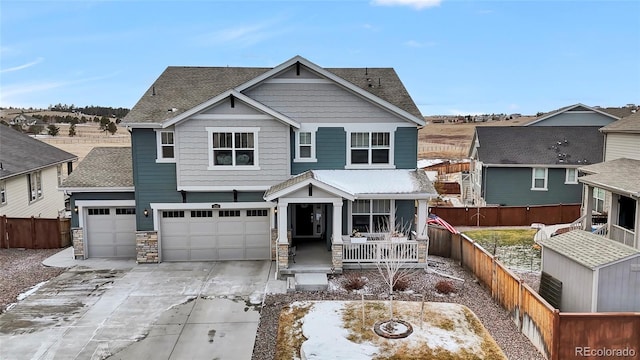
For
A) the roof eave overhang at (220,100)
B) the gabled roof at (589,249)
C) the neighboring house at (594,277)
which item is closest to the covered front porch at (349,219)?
the roof eave overhang at (220,100)

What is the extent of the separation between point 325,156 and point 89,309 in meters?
9.03

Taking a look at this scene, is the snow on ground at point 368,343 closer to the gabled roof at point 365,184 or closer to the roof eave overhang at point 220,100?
the gabled roof at point 365,184

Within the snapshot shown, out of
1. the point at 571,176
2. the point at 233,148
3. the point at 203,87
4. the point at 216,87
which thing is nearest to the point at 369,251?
the point at 233,148

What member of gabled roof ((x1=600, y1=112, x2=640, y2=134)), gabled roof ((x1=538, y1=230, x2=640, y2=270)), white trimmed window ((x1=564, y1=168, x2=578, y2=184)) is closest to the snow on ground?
gabled roof ((x1=538, y1=230, x2=640, y2=270))

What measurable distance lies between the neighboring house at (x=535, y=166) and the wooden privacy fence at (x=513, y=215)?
10.2 feet

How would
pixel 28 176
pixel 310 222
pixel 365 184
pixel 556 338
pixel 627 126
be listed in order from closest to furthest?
pixel 556 338 → pixel 365 184 → pixel 310 222 → pixel 627 126 → pixel 28 176

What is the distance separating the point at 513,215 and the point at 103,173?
19357 millimetres

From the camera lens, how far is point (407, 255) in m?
16.4

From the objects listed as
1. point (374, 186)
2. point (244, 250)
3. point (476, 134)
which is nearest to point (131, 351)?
point (244, 250)

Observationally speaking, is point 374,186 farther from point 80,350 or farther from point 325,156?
point 80,350

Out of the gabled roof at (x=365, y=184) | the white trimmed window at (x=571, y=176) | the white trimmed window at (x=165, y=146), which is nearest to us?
the gabled roof at (x=365, y=184)

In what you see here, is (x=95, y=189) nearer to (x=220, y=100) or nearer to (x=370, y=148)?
(x=220, y=100)

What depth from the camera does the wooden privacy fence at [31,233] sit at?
63.8ft

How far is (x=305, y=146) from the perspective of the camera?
17.7m
